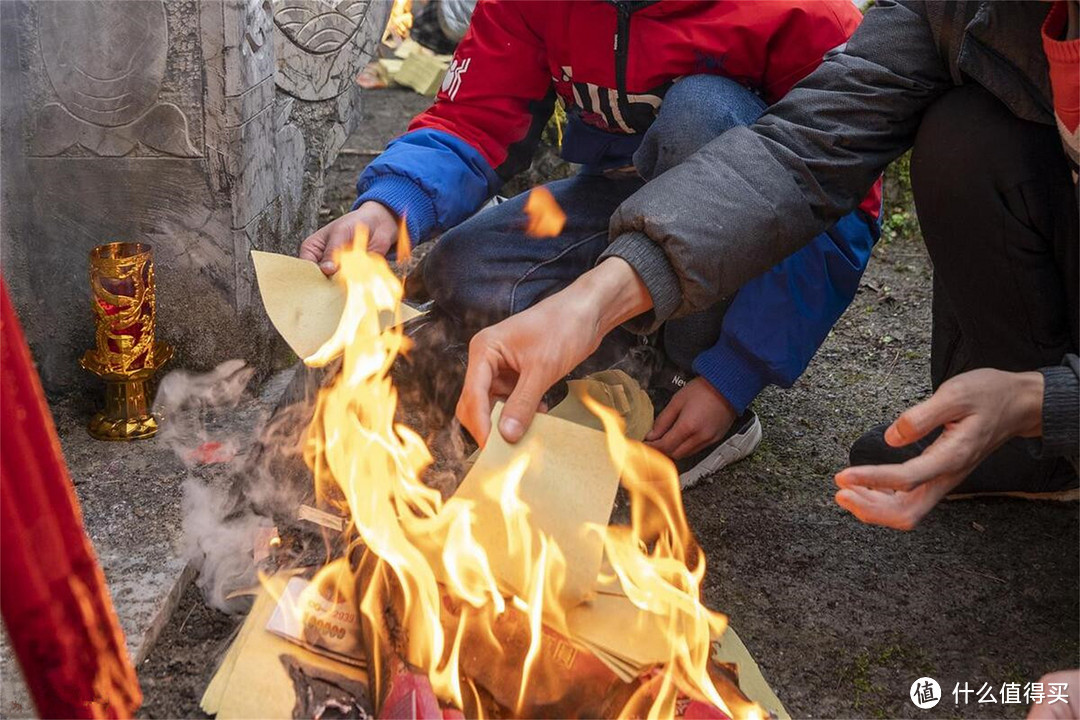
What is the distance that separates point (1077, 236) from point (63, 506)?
5.04 ft

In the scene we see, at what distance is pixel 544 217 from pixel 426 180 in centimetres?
38

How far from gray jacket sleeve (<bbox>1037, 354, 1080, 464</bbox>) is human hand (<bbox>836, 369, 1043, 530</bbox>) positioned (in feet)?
0.04

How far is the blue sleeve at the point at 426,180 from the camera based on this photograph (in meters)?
2.01

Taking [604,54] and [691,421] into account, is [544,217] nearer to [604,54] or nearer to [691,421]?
[604,54]

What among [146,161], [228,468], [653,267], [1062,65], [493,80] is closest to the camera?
[1062,65]

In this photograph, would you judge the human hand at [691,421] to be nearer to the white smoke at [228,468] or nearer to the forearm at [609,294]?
the forearm at [609,294]

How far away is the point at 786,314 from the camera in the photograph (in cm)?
199

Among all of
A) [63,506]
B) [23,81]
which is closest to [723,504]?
[63,506]

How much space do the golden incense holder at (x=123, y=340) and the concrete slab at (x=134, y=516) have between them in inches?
1.7

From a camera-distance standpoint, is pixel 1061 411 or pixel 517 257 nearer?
pixel 1061 411

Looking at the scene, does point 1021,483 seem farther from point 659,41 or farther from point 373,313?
point 373,313

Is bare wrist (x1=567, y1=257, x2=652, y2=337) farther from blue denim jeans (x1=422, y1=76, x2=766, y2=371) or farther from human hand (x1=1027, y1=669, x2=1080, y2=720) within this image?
human hand (x1=1027, y1=669, x2=1080, y2=720)

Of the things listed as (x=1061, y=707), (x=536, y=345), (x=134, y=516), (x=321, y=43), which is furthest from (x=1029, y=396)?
(x=321, y=43)

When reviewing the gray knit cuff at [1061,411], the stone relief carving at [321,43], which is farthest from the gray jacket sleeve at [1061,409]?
the stone relief carving at [321,43]
